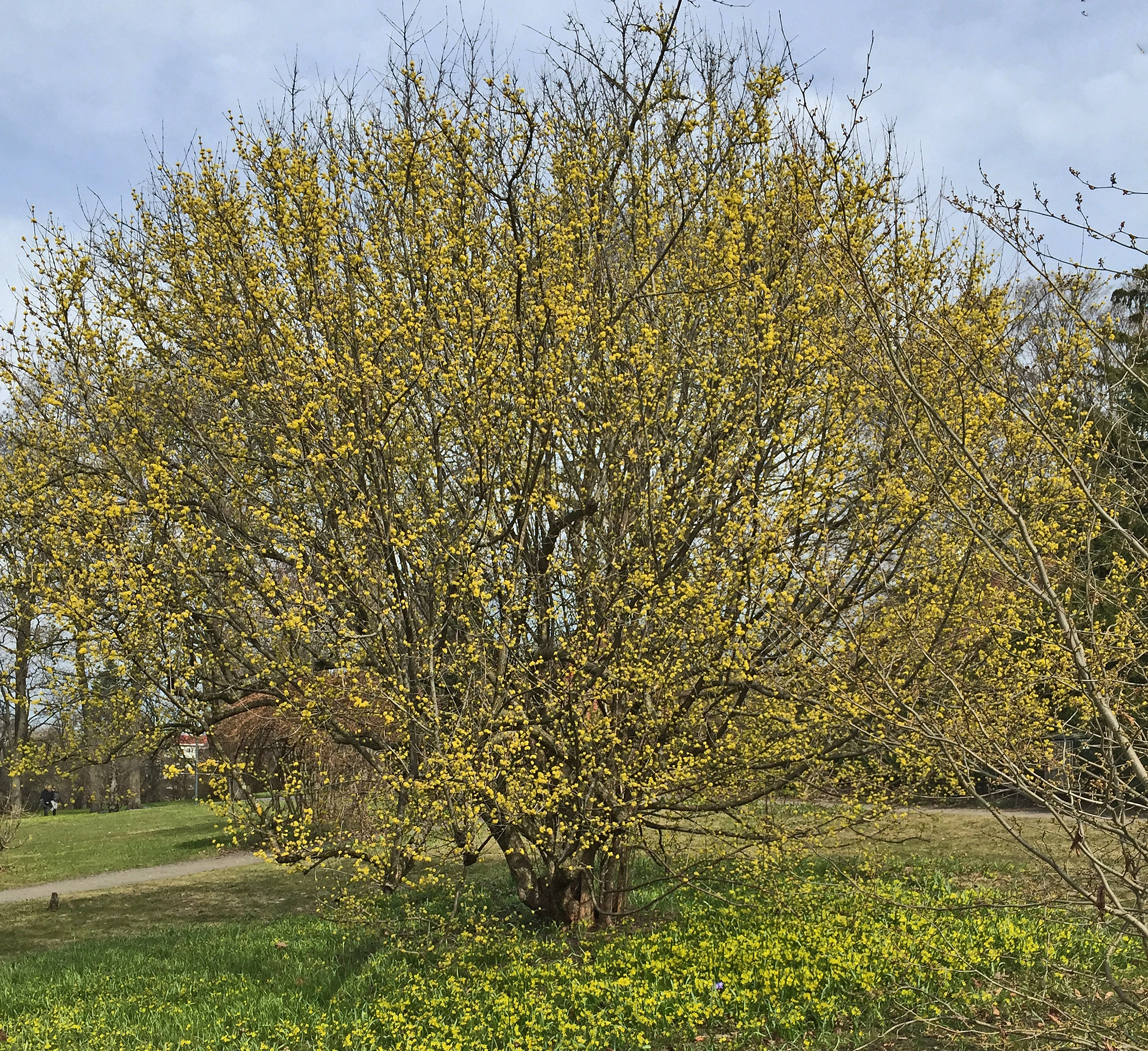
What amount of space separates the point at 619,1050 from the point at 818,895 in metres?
3.11

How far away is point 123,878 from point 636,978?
13429 mm

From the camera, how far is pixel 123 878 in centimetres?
1548

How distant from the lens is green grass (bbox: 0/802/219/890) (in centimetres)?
1656

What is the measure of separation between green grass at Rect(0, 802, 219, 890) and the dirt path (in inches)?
14.4

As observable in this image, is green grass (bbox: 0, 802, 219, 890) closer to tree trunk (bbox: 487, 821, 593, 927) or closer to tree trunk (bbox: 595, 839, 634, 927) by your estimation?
tree trunk (bbox: 487, 821, 593, 927)

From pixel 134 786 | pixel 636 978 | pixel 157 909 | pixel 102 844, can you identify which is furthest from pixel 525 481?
pixel 134 786

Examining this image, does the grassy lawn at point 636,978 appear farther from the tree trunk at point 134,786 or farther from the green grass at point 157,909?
the tree trunk at point 134,786

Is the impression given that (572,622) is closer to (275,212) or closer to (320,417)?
(320,417)

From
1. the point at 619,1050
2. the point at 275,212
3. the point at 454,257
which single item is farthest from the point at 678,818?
the point at 275,212

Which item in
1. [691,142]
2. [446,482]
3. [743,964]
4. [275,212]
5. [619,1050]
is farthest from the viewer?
[691,142]

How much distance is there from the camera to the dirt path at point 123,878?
14.0m

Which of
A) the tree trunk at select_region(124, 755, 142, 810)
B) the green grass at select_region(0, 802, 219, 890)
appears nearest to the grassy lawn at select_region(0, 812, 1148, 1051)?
the green grass at select_region(0, 802, 219, 890)

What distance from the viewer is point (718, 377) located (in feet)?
21.1

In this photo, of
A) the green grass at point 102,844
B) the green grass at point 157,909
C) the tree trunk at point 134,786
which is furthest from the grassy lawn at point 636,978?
the tree trunk at point 134,786
